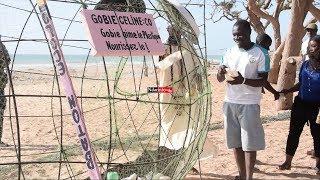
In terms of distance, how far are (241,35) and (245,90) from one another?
44 cm

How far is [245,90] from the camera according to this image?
3832mm

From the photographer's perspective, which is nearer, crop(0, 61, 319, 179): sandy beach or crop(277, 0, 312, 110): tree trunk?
crop(0, 61, 319, 179): sandy beach

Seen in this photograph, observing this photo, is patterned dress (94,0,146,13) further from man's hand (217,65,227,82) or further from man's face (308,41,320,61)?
man's face (308,41,320,61)

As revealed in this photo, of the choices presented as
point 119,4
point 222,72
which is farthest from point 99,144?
point 222,72

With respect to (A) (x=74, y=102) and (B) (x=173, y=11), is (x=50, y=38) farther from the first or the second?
(B) (x=173, y=11)

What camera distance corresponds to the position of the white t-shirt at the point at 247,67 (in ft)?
12.3

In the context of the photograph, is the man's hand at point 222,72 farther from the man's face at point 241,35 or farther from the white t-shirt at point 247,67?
the man's face at point 241,35

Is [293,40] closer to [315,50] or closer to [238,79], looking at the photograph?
[315,50]

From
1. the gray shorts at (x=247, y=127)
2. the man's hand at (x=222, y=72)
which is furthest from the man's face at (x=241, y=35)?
the gray shorts at (x=247, y=127)

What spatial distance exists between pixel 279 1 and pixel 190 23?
34.1 ft

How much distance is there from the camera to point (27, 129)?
8008 millimetres

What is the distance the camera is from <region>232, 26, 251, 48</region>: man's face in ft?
12.3

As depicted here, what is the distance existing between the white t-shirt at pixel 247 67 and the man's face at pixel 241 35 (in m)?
0.07

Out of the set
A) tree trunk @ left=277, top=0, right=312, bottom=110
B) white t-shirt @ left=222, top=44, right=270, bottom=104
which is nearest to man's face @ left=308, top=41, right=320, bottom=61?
white t-shirt @ left=222, top=44, right=270, bottom=104
